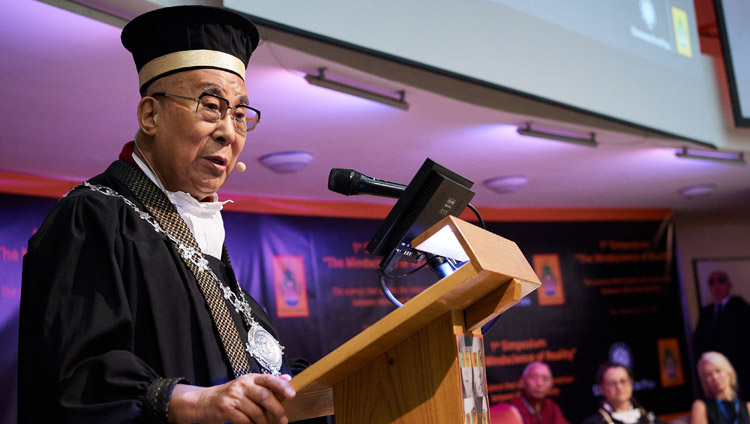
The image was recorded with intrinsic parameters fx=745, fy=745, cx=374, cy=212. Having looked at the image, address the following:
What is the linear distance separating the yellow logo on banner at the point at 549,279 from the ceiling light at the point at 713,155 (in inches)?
75.6

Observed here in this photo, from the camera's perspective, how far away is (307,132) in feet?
15.7

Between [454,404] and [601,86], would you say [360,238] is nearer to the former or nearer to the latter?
[601,86]

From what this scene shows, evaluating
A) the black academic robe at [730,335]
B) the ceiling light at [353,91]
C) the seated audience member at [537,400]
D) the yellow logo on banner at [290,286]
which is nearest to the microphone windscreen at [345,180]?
the ceiling light at [353,91]

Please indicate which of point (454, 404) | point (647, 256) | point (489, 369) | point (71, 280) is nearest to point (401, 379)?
point (454, 404)

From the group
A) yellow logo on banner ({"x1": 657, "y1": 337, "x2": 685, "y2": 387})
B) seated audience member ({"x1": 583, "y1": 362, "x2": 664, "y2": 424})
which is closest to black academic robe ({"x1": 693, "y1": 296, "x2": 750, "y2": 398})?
yellow logo on banner ({"x1": 657, "y1": 337, "x2": 685, "y2": 387})

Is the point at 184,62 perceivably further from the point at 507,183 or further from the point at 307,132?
the point at 507,183

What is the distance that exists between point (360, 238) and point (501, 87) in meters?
2.61

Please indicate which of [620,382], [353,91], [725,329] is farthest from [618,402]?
[353,91]

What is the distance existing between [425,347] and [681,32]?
5353 mm

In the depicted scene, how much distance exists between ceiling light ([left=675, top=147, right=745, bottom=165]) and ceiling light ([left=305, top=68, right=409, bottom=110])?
9.21 ft

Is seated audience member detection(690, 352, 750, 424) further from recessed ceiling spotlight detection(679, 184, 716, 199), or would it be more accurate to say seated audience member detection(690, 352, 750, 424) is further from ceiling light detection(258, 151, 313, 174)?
ceiling light detection(258, 151, 313, 174)

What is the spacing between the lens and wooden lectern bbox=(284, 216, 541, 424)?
1.08 metres

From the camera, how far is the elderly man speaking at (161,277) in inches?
48.4

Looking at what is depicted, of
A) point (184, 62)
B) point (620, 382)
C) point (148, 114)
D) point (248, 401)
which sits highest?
point (184, 62)
